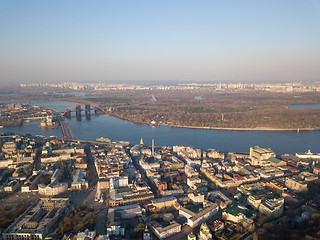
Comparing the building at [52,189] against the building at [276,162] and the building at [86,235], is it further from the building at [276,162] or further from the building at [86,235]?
the building at [276,162]

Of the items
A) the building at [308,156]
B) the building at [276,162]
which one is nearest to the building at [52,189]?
the building at [276,162]

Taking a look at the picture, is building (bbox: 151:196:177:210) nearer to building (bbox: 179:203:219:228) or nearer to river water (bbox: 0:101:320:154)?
building (bbox: 179:203:219:228)

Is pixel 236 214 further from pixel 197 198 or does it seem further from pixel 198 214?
pixel 197 198

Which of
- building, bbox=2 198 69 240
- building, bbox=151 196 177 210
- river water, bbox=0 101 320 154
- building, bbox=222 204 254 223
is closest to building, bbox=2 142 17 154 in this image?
river water, bbox=0 101 320 154

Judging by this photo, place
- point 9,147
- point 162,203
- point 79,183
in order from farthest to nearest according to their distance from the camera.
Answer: point 9,147
point 79,183
point 162,203

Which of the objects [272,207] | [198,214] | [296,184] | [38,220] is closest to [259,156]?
[296,184]
